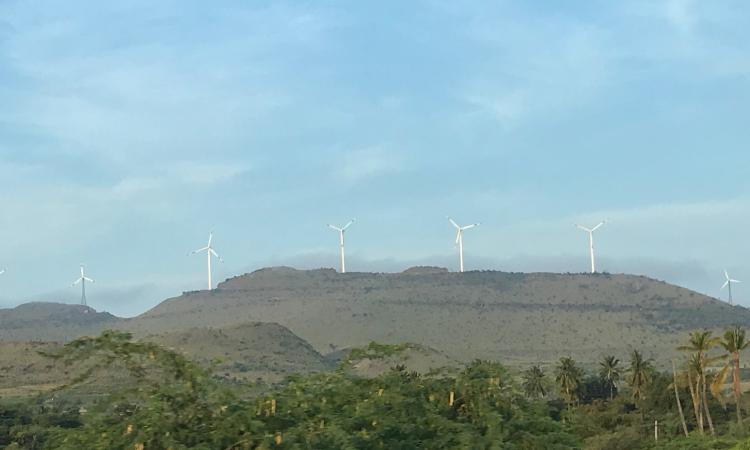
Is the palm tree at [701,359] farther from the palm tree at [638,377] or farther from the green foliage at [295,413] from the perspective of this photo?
the green foliage at [295,413]

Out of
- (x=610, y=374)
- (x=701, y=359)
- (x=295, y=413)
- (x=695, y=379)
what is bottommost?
(x=695, y=379)

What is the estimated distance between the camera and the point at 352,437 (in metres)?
15.3

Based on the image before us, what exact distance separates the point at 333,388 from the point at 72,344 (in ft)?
12.3

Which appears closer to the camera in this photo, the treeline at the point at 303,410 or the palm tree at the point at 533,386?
the treeline at the point at 303,410

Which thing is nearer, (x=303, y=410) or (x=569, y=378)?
(x=303, y=410)

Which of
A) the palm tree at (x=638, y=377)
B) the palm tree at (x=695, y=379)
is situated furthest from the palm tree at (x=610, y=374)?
the palm tree at (x=695, y=379)

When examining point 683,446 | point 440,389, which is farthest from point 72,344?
point 683,446

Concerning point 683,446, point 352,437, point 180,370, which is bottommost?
point 683,446

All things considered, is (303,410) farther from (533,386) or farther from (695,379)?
(695,379)

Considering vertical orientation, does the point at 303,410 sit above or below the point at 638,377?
above

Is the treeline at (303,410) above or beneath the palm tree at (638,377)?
above

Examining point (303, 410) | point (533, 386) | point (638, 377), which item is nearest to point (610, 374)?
point (638, 377)

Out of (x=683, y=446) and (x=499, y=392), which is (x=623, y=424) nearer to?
(x=683, y=446)

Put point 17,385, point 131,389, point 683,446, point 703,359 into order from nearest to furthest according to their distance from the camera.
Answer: point 131,389 → point 683,446 → point 703,359 → point 17,385
